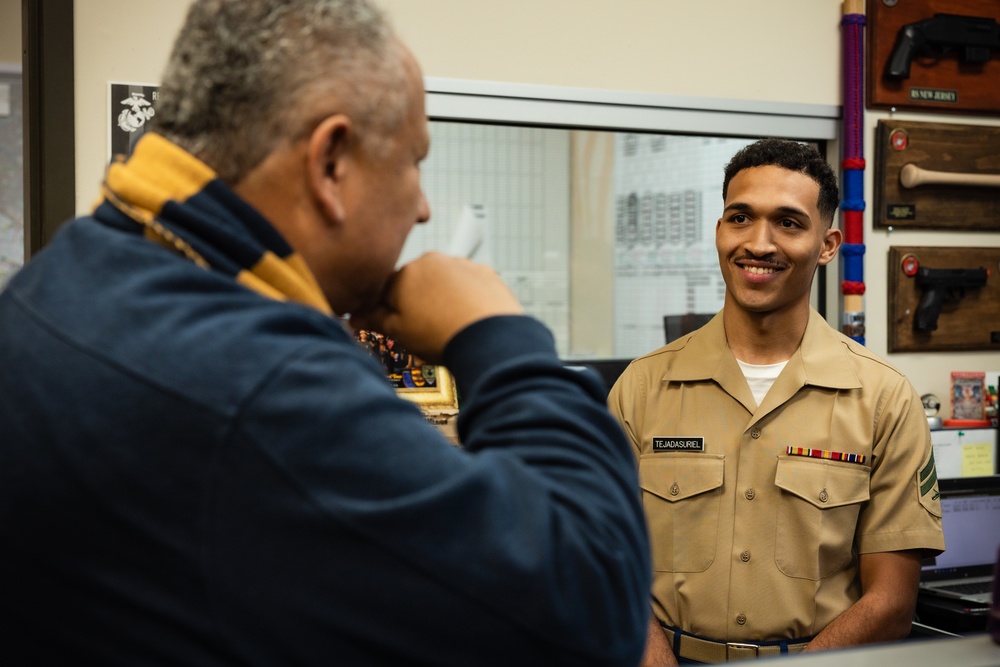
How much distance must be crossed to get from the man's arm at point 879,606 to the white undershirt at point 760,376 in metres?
0.38

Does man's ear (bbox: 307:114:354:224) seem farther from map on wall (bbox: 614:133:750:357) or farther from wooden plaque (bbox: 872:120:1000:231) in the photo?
wooden plaque (bbox: 872:120:1000:231)

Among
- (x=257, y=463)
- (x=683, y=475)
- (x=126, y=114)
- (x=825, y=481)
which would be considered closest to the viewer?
(x=257, y=463)

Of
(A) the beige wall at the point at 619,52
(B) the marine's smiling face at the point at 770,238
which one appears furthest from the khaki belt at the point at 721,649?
(A) the beige wall at the point at 619,52

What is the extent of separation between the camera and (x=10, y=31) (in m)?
3.63

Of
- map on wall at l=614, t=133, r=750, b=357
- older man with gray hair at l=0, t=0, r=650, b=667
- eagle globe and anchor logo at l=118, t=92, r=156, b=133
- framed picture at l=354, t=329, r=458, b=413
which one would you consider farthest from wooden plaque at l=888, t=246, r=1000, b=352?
older man with gray hair at l=0, t=0, r=650, b=667

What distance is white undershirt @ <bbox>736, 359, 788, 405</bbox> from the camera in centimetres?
201

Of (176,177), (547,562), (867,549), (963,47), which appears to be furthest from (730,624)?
(963,47)

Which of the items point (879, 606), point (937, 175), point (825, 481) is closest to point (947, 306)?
point (937, 175)

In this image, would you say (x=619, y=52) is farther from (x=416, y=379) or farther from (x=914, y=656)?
(x=914, y=656)

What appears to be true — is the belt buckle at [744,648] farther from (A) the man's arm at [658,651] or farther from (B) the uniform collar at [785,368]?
(B) the uniform collar at [785,368]

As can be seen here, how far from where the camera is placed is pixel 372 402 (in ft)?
1.91

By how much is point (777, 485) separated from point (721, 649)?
1.10 ft

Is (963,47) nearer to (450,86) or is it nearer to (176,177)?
(450,86)

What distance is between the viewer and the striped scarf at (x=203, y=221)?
0.63 metres
